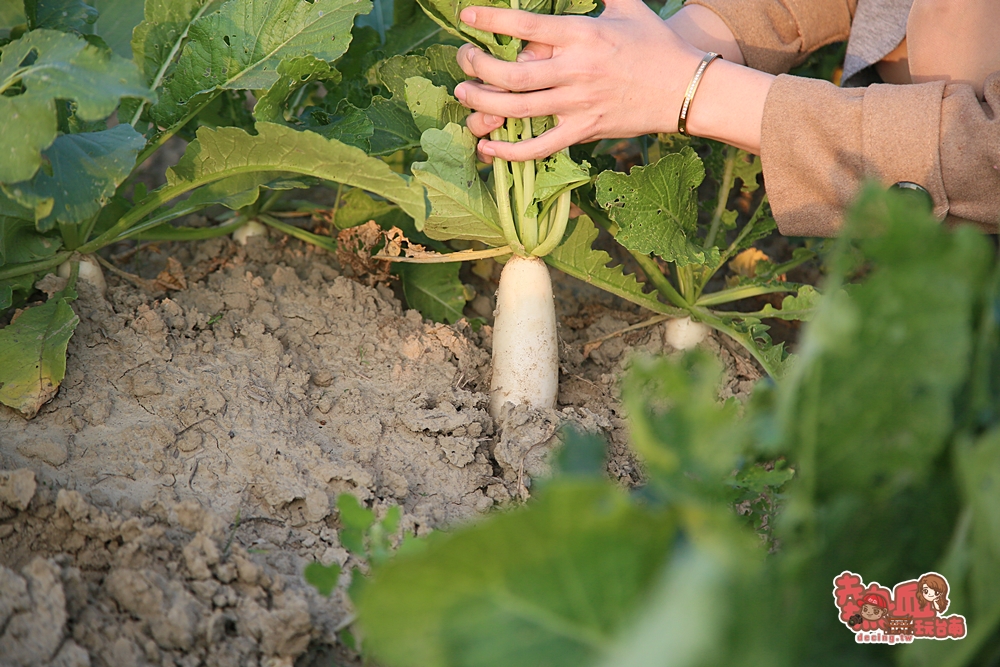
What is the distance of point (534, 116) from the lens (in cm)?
172

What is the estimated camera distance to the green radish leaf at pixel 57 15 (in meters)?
1.92

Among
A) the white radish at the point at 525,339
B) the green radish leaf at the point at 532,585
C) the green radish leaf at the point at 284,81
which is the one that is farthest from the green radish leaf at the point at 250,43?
the green radish leaf at the point at 532,585

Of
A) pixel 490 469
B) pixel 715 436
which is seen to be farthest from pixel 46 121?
pixel 715 436

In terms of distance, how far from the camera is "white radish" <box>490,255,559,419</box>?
6.05 ft

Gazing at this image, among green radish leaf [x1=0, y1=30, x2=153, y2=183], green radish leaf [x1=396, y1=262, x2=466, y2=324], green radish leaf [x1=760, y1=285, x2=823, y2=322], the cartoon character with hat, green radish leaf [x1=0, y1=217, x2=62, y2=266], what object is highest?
green radish leaf [x1=0, y1=30, x2=153, y2=183]

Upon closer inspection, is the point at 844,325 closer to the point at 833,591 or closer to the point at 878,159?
the point at 833,591

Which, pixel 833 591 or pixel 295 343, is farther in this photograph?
pixel 295 343

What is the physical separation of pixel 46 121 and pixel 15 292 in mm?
664

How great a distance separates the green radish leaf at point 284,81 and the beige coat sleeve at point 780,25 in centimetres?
110

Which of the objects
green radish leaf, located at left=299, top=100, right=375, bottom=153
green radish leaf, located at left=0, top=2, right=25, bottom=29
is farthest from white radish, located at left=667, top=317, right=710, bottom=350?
green radish leaf, located at left=0, top=2, right=25, bottom=29

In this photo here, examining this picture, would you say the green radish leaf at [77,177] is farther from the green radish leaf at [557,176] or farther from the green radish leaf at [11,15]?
the green radish leaf at [557,176]

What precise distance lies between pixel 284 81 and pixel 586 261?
845 mm

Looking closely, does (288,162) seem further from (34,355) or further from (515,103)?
(34,355)

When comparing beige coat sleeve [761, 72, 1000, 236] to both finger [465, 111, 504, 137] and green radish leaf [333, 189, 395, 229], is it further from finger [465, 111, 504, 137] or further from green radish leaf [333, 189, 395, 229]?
green radish leaf [333, 189, 395, 229]
